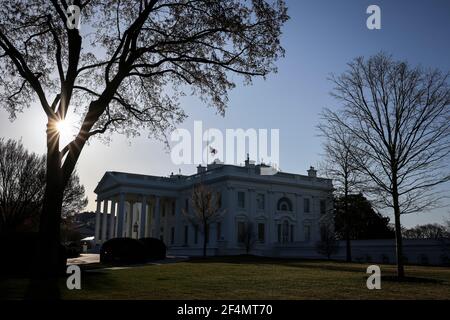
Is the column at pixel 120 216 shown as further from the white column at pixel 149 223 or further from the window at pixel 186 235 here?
the white column at pixel 149 223

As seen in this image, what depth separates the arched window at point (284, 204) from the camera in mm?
65062

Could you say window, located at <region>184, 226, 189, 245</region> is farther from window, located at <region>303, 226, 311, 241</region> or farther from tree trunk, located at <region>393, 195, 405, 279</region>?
tree trunk, located at <region>393, 195, 405, 279</region>

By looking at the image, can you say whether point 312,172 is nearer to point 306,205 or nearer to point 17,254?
point 306,205

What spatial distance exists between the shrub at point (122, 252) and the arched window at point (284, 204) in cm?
3463

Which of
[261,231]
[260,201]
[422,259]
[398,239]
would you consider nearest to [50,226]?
[398,239]

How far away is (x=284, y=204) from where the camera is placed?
215ft

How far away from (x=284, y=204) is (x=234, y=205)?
9.24 meters

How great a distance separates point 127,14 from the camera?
55.4ft

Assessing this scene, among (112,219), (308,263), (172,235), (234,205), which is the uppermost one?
(234,205)

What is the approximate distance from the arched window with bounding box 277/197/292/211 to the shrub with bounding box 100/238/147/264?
34629 millimetres

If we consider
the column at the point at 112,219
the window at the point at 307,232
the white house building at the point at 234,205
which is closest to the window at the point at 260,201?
the white house building at the point at 234,205

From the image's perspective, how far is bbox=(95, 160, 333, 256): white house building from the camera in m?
59.6
